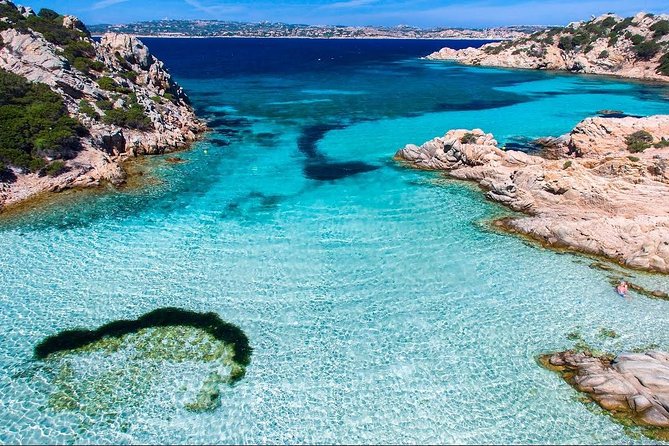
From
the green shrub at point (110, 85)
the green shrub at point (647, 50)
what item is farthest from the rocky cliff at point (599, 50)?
the green shrub at point (110, 85)

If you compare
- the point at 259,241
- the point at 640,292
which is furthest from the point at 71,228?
the point at 640,292

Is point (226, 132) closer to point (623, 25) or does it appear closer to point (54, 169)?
point (54, 169)

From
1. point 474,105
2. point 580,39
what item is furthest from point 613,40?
point 474,105

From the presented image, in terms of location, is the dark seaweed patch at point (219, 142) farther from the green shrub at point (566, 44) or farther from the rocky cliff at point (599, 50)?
the green shrub at point (566, 44)

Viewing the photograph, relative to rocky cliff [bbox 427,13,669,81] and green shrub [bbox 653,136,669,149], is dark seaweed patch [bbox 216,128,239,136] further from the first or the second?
rocky cliff [bbox 427,13,669,81]

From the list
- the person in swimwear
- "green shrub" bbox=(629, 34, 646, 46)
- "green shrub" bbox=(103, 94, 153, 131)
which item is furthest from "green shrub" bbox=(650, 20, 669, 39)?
"green shrub" bbox=(103, 94, 153, 131)
